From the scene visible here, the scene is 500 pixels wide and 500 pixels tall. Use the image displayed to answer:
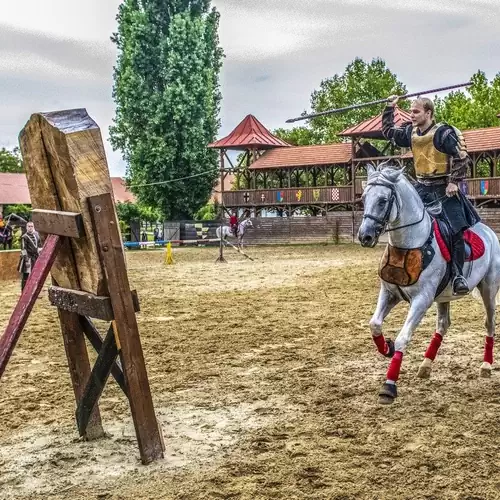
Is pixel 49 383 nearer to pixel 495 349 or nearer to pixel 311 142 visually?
pixel 495 349

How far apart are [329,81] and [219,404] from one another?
68.9 m

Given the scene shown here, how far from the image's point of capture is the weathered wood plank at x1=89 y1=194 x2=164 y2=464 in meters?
4.59

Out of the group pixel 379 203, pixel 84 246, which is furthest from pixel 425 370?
pixel 84 246

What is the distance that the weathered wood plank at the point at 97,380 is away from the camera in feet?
15.9

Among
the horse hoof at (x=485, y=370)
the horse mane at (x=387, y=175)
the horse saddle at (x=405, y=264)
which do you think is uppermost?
the horse mane at (x=387, y=175)

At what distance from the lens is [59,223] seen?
475 centimetres

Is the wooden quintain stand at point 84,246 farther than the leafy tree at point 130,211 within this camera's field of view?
No

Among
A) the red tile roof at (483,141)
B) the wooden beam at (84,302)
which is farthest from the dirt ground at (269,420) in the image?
the red tile roof at (483,141)

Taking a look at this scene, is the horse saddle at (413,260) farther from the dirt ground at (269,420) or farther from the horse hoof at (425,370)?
the dirt ground at (269,420)

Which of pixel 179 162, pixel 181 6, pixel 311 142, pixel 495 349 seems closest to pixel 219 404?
pixel 495 349

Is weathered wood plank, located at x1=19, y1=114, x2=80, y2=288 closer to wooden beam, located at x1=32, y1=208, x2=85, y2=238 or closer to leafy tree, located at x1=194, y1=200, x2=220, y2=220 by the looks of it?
wooden beam, located at x1=32, y1=208, x2=85, y2=238

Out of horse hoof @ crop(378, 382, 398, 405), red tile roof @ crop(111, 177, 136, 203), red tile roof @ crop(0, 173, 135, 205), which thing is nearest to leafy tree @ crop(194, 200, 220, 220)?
red tile roof @ crop(0, 173, 135, 205)

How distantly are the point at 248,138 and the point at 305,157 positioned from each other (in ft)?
15.7

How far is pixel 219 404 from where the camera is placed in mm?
6438
